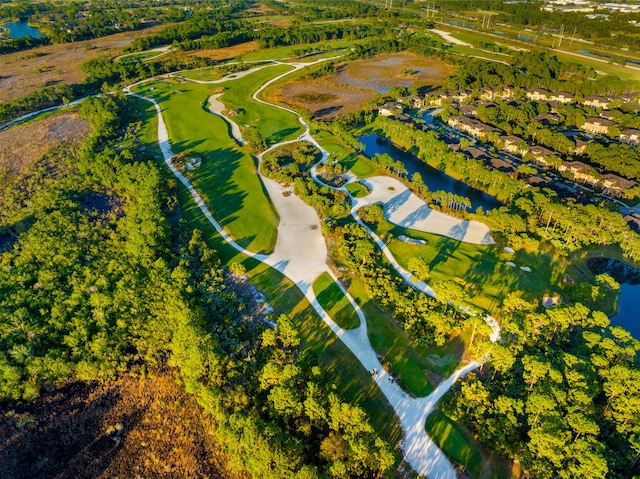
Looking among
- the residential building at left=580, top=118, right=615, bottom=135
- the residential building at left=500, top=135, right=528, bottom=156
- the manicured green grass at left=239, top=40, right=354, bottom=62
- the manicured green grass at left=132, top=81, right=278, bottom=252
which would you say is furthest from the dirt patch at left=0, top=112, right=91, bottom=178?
the residential building at left=580, top=118, right=615, bottom=135

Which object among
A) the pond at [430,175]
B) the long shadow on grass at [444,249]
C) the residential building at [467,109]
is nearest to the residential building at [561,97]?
the residential building at [467,109]

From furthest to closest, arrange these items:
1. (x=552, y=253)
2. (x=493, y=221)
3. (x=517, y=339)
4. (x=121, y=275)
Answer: (x=493, y=221) < (x=552, y=253) < (x=121, y=275) < (x=517, y=339)

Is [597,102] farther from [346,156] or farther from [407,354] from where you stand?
[407,354]

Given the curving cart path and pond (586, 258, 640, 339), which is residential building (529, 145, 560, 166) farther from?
the curving cart path

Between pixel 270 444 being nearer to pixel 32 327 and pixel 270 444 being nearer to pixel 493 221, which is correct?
pixel 32 327

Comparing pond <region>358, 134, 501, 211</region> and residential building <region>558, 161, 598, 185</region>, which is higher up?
residential building <region>558, 161, 598, 185</region>

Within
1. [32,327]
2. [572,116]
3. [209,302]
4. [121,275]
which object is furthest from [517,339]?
[572,116]
